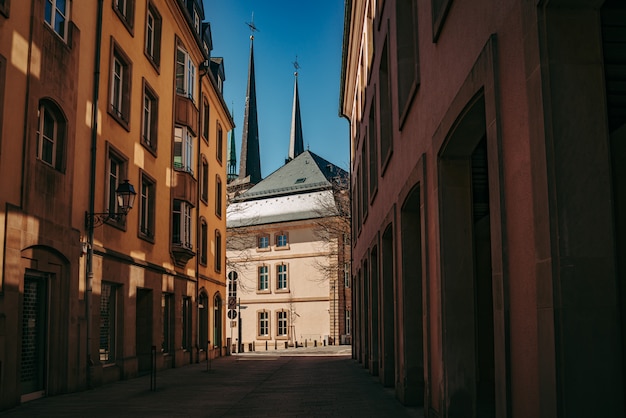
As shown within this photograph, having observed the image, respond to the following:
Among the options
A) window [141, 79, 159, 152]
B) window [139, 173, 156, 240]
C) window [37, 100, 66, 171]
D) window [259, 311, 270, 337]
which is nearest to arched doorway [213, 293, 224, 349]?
window [139, 173, 156, 240]

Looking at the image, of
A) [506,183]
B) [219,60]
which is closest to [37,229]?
[506,183]

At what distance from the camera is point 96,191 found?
55.1 feet

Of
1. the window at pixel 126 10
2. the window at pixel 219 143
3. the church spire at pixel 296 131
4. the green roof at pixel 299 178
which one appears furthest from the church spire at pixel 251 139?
the window at pixel 126 10

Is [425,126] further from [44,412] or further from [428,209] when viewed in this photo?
[44,412]

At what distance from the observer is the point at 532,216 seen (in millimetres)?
4859

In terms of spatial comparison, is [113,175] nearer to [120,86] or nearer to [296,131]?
[120,86]

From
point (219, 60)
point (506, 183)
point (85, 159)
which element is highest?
point (219, 60)

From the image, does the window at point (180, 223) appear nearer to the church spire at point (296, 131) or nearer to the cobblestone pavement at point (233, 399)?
the cobblestone pavement at point (233, 399)

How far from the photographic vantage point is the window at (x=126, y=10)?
18.8 metres

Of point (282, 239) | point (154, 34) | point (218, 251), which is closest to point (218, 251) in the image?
point (218, 251)

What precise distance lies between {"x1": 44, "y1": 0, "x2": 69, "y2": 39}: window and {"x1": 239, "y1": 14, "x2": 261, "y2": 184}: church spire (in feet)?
251

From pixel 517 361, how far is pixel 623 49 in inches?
97.0

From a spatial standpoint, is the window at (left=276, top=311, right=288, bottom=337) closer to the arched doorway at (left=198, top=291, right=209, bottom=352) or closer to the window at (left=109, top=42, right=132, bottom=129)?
the arched doorway at (left=198, top=291, right=209, bottom=352)

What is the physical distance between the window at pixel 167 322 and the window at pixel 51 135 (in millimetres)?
9944
